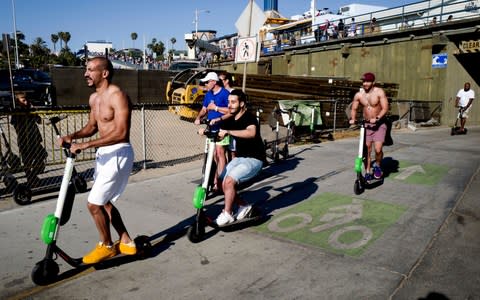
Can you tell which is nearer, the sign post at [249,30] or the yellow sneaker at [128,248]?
the yellow sneaker at [128,248]

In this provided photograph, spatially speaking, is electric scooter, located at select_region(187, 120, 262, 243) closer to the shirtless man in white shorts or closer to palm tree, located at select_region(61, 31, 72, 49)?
the shirtless man in white shorts

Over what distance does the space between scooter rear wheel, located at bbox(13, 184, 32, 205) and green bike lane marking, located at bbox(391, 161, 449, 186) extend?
6571 mm

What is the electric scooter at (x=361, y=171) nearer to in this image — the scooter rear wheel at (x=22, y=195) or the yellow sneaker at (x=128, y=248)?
the yellow sneaker at (x=128, y=248)

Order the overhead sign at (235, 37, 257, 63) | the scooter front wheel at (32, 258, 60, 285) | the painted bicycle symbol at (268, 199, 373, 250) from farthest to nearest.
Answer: the overhead sign at (235, 37, 257, 63) → the painted bicycle symbol at (268, 199, 373, 250) → the scooter front wheel at (32, 258, 60, 285)

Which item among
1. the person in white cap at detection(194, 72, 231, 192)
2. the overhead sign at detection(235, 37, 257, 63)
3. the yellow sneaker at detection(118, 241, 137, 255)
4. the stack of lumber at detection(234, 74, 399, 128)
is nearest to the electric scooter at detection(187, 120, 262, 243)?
the yellow sneaker at detection(118, 241, 137, 255)

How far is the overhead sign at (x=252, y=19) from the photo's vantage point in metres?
8.81

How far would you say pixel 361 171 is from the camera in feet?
22.0

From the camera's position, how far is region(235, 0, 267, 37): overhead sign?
8809 millimetres

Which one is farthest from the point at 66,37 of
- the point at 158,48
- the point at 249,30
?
the point at 249,30

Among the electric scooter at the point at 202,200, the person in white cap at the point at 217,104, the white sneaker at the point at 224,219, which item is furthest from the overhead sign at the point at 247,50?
the white sneaker at the point at 224,219

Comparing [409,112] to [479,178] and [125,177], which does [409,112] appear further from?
[125,177]

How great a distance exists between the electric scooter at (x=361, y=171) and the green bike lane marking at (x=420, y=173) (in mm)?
768

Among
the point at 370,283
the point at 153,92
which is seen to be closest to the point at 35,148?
the point at 370,283

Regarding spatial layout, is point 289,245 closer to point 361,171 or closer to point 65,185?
point 65,185
